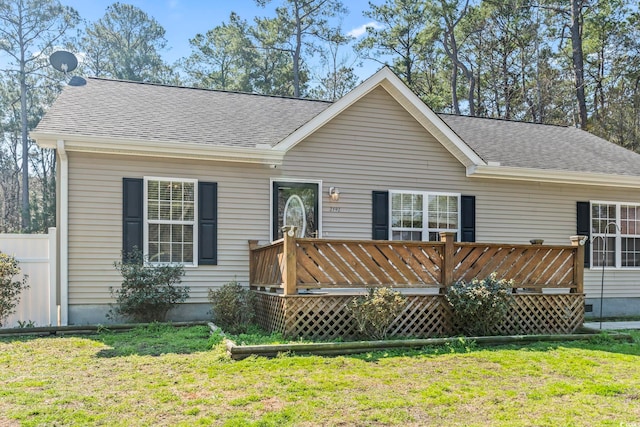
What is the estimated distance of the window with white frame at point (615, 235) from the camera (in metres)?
11.6

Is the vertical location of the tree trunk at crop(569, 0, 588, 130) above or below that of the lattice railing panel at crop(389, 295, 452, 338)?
above

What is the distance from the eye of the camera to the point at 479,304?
24.3ft

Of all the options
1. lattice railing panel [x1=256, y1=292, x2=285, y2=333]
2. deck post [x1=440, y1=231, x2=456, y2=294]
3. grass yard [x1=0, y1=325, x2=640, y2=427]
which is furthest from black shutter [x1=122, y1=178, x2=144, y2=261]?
deck post [x1=440, y1=231, x2=456, y2=294]

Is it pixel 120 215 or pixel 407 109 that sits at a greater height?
pixel 407 109

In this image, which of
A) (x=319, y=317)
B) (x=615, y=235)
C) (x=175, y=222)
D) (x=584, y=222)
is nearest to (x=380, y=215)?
(x=319, y=317)

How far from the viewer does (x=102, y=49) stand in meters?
28.4

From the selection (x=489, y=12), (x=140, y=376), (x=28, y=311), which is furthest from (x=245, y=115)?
(x=489, y=12)

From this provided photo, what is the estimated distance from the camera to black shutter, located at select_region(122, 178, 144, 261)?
8664 mm

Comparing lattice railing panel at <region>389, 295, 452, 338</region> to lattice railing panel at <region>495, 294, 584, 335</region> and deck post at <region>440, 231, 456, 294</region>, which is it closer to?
deck post at <region>440, 231, 456, 294</region>

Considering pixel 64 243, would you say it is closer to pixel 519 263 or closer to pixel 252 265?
pixel 252 265

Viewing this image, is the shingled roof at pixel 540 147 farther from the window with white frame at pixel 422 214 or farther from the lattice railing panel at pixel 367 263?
the lattice railing panel at pixel 367 263

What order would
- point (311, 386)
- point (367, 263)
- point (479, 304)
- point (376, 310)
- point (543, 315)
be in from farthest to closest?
point (543, 315) → point (367, 263) → point (479, 304) → point (376, 310) → point (311, 386)

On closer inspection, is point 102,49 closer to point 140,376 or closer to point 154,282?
point 154,282

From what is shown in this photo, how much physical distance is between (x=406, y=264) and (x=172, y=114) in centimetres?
557
